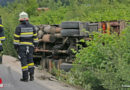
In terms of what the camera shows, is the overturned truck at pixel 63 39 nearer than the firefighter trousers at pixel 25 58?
No

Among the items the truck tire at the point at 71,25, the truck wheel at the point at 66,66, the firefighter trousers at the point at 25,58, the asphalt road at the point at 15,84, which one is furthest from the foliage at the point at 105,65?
the truck tire at the point at 71,25

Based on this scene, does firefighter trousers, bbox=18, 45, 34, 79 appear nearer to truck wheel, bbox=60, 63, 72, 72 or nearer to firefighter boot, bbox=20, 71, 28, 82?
firefighter boot, bbox=20, 71, 28, 82

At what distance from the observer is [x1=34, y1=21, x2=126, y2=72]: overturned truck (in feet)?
40.9

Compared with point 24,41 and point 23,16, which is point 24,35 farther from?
point 23,16

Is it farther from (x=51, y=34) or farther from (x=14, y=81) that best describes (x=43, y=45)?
(x=14, y=81)

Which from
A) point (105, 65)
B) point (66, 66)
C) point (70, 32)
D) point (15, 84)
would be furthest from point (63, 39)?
point (105, 65)

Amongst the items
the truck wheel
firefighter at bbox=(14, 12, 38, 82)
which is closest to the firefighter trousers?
firefighter at bbox=(14, 12, 38, 82)

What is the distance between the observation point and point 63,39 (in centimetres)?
1408

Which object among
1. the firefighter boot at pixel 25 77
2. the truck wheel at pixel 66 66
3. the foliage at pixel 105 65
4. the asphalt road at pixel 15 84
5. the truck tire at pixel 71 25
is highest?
the truck tire at pixel 71 25

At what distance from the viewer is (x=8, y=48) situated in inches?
659

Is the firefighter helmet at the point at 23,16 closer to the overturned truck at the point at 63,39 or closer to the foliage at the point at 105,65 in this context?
the foliage at the point at 105,65

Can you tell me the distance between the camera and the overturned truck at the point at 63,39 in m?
12.5

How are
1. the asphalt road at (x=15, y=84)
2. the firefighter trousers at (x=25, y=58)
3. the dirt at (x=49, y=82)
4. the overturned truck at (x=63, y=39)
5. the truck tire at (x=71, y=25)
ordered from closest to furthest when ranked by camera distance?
the asphalt road at (x=15, y=84)
the dirt at (x=49, y=82)
the firefighter trousers at (x=25, y=58)
the overturned truck at (x=63, y=39)
the truck tire at (x=71, y=25)

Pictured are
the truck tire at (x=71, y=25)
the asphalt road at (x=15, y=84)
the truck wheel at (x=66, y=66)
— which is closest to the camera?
the asphalt road at (x=15, y=84)
